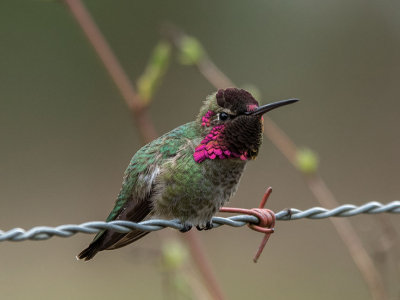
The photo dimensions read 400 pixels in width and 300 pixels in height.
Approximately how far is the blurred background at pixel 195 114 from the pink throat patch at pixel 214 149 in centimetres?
597

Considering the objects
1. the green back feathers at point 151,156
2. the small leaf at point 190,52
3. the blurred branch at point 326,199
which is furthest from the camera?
the small leaf at point 190,52

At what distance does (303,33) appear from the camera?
18.0 metres

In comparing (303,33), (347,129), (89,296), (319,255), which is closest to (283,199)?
(319,255)

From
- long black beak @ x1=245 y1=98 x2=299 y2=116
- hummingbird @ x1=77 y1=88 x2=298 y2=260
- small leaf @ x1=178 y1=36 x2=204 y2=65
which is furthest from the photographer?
small leaf @ x1=178 y1=36 x2=204 y2=65

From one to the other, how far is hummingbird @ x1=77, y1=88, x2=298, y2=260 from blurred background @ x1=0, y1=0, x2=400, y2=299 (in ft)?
19.4

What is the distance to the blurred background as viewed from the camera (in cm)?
1195

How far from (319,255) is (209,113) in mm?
8945

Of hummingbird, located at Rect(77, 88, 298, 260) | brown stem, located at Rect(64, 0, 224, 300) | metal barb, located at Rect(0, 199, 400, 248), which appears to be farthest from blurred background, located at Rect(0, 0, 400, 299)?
hummingbird, located at Rect(77, 88, 298, 260)

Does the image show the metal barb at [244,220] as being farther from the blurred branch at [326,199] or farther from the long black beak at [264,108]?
the blurred branch at [326,199]

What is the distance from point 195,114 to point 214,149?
10830mm

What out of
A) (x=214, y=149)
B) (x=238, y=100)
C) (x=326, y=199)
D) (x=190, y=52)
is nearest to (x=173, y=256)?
(x=214, y=149)

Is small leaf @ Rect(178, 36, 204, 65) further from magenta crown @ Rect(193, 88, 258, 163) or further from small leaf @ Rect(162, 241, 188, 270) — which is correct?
small leaf @ Rect(162, 241, 188, 270)

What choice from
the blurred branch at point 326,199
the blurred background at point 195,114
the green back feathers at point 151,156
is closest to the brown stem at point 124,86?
the green back feathers at point 151,156

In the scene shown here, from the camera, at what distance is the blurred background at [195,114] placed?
12.0 metres
